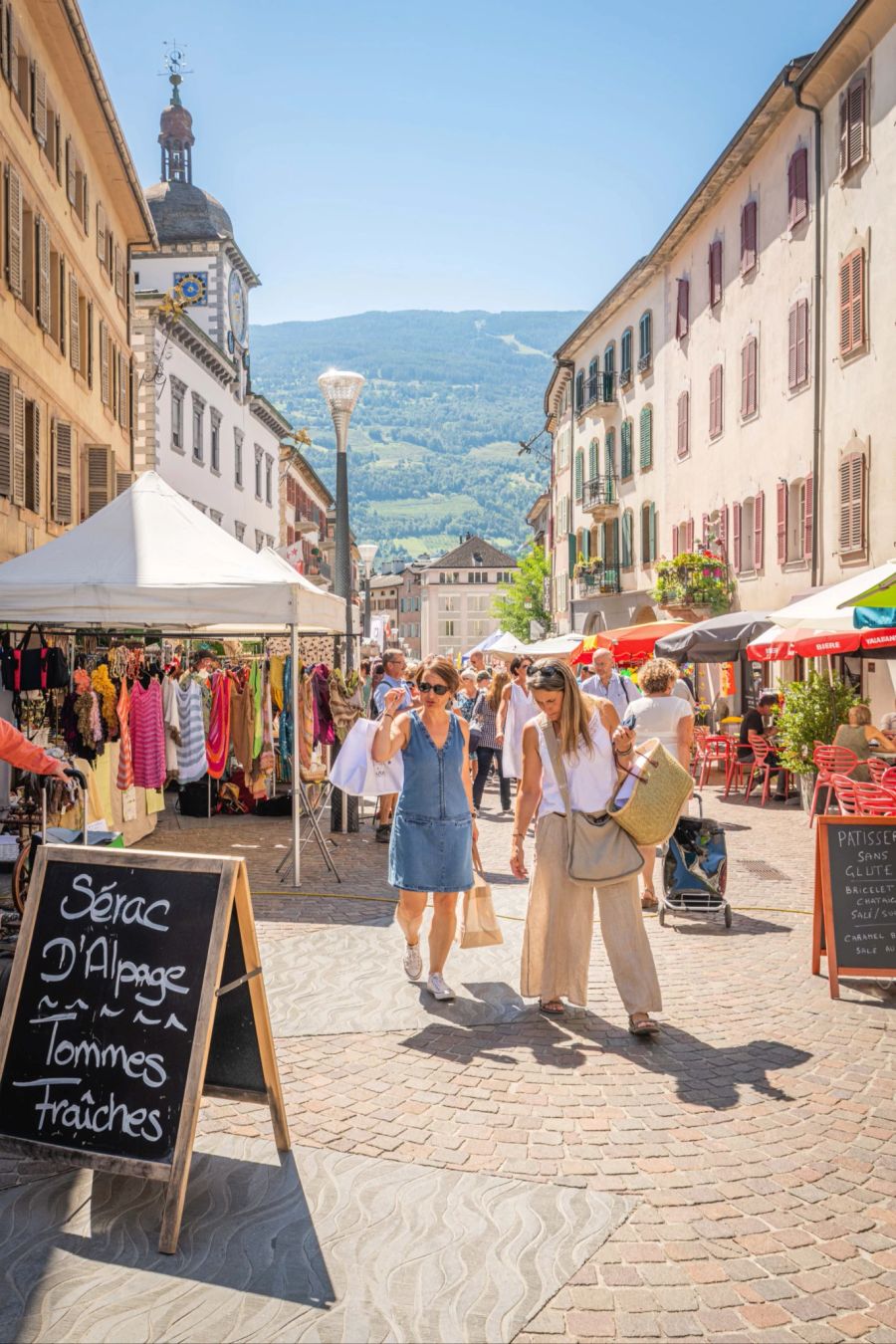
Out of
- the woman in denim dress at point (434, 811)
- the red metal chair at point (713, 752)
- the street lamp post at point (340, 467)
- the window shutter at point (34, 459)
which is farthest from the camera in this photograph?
the red metal chair at point (713, 752)

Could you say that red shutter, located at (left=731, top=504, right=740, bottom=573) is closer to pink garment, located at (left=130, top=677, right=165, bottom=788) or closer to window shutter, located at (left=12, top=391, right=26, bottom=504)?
window shutter, located at (left=12, top=391, right=26, bottom=504)

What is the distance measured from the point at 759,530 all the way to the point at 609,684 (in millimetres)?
A: 13935

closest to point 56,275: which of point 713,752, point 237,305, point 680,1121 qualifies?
point 713,752

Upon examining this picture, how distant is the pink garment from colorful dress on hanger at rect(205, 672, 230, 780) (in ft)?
3.71

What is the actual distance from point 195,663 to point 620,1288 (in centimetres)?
1193

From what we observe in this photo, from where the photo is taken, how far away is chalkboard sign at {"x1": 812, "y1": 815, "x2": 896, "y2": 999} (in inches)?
262

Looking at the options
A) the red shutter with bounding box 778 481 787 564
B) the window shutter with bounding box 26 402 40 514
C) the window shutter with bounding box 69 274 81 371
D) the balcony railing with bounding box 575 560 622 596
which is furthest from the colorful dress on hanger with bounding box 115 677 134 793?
the balcony railing with bounding box 575 560 622 596

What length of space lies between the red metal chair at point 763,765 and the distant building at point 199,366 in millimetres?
20320

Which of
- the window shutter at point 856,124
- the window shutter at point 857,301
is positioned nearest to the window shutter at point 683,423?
the window shutter at point 857,301

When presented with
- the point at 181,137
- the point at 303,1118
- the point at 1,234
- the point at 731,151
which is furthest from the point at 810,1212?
the point at 181,137

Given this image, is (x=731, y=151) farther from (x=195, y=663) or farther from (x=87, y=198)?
(x=195, y=663)

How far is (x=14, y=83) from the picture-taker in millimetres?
15812

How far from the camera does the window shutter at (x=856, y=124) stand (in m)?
19.3

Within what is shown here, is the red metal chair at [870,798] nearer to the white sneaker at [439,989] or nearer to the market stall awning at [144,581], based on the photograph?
the white sneaker at [439,989]
